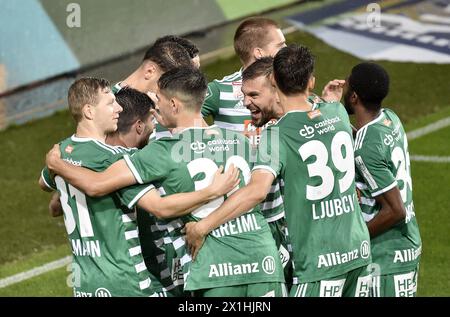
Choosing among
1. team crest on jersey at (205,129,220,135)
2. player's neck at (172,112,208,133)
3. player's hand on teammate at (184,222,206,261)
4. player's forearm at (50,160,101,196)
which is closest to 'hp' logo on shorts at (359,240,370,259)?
player's hand on teammate at (184,222,206,261)

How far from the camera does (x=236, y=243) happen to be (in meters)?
7.61

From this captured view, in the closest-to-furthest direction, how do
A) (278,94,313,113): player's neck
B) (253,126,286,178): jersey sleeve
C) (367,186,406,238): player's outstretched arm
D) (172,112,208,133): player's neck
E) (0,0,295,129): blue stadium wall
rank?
(253,126,286,178): jersey sleeve → (172,112,208,133): player's neck → (278,94,313,113): player's neck → (367,186,406,238): player's outstretched arm → (0,0,295,129): blue stadium wall

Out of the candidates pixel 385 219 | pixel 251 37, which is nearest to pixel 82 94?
pixel 251 37

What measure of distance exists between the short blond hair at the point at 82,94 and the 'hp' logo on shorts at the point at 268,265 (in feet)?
5.07

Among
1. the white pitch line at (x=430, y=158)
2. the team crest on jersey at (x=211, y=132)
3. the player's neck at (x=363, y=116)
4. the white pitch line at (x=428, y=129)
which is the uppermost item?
the team crest on jersey at (x=211, y=132)

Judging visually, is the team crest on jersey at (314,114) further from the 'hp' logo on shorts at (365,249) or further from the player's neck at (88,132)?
the player's neck at (88,132)

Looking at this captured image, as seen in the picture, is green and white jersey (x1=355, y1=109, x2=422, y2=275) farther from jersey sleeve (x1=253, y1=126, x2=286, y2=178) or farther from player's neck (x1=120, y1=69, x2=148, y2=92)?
player's neck (x1=120, y1=69, x2=148, y2=92)

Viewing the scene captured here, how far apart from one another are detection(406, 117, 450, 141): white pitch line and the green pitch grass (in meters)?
0.10

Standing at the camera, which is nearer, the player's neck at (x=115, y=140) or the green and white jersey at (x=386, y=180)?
the player's neck at (x=115, y=140)

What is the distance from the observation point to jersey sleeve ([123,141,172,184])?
753 centimetres

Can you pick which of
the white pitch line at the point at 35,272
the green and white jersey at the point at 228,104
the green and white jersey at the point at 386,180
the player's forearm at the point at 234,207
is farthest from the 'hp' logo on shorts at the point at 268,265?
the white pitch line at the point at 35,272

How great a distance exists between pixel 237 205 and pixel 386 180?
4.41 feet

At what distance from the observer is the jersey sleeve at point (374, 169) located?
830cm
